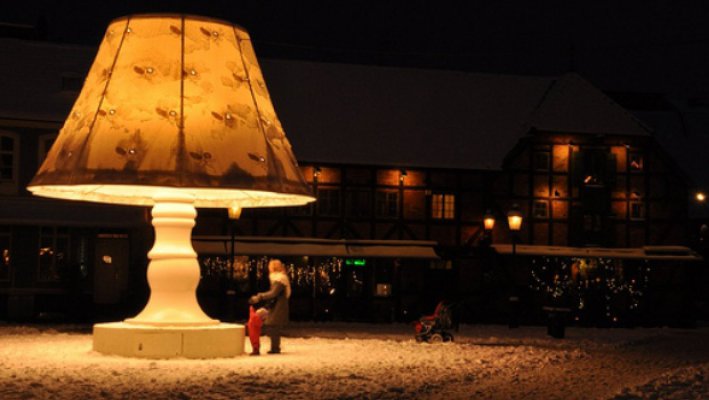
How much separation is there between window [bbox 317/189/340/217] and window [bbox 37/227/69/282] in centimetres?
885

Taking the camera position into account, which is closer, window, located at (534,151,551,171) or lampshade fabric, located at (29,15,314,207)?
lampshade fabric, located at (29,15,314,207)

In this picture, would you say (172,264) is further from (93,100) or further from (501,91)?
(501,91)

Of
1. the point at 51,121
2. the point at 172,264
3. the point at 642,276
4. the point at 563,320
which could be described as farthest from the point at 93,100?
the point at 642,276

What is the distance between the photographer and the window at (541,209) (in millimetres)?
45969

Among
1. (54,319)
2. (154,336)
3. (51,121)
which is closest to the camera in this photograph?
(154,336)

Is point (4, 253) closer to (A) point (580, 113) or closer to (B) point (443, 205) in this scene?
(B) point (443, 205)

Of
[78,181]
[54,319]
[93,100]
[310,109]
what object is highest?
[310,109]

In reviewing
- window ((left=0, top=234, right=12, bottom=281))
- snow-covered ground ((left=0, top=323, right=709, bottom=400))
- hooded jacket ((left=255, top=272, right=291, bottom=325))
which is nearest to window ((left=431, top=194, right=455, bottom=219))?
window ((left=0, top=234, right=12, bottom=281))

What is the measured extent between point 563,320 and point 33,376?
1808cm

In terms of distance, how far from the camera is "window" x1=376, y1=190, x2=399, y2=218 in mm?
44331

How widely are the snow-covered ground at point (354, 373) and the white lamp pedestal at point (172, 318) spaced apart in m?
0.42

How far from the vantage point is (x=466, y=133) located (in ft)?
153

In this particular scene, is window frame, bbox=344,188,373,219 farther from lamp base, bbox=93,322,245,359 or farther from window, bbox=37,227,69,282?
lamp base, bbox=93,322,245,359

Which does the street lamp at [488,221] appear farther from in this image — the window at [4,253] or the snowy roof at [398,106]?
the window at [4,253]
